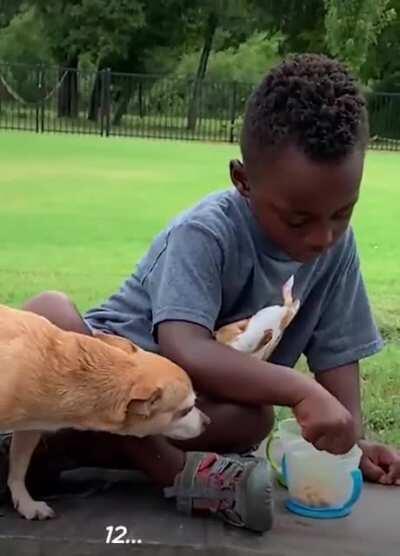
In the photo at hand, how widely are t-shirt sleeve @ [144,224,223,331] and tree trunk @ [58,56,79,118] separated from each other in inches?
1070

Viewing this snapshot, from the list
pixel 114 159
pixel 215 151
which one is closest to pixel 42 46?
pixel 215 151

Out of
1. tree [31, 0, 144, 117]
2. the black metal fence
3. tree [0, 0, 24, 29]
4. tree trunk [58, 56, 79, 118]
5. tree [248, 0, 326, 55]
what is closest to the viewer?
the black metal fence

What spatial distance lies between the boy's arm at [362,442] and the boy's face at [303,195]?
56 cm

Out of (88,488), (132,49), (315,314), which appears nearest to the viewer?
(88,488)

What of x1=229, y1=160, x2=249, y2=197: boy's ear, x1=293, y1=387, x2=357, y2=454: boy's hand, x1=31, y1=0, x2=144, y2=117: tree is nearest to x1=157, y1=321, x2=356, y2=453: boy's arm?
x1=293, y1=387, x2=357, y2=454: boy's hand

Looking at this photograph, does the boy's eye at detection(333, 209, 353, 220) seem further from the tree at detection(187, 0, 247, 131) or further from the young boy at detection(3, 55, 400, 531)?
the tree at detection(187, 0, 247, 131)

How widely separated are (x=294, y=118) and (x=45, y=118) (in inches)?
1012

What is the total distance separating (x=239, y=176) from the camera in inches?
106

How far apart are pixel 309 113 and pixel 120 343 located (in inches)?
28.2

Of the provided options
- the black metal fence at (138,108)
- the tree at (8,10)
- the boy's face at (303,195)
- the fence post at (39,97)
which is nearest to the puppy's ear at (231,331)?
the boy's face at (303,195)

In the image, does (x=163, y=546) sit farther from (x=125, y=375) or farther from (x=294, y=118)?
(x=294, y=118)

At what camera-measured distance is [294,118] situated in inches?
101

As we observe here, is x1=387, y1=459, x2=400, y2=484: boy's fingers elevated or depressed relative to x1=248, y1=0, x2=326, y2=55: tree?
depressed

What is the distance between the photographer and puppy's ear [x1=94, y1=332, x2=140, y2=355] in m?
2.60
